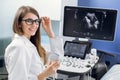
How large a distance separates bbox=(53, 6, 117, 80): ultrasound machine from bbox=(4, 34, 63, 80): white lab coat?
842mm

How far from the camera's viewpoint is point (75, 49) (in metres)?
2.66

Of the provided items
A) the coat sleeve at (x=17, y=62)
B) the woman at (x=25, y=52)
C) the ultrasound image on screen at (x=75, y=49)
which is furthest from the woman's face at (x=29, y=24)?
the ultrasound image on screen at (x=75, y=49)

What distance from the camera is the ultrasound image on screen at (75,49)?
2.62 m

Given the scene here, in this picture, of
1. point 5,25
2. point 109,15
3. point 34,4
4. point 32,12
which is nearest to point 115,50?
point 109,15

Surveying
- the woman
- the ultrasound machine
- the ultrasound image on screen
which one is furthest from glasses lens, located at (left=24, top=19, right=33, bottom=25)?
the ultrasound image on screen

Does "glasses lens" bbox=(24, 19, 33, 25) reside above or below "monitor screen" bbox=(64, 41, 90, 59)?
above

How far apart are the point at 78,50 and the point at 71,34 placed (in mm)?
237

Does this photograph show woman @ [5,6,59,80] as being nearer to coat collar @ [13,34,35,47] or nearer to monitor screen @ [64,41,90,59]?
coat collar @ [13,34,35,47]

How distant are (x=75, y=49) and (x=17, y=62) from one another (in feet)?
3.82

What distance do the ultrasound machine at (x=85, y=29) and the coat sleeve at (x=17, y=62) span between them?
0.96 meters

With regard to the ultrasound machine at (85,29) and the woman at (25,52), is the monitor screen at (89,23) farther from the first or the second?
the woman at (25,52)

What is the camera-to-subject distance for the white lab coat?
→ 158 cm

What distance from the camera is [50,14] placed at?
2971 mm

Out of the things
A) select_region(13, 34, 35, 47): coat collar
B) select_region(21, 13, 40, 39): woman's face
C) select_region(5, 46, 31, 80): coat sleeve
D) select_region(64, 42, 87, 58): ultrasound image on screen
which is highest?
select_region(21, 13, 40, 39): woman's face
